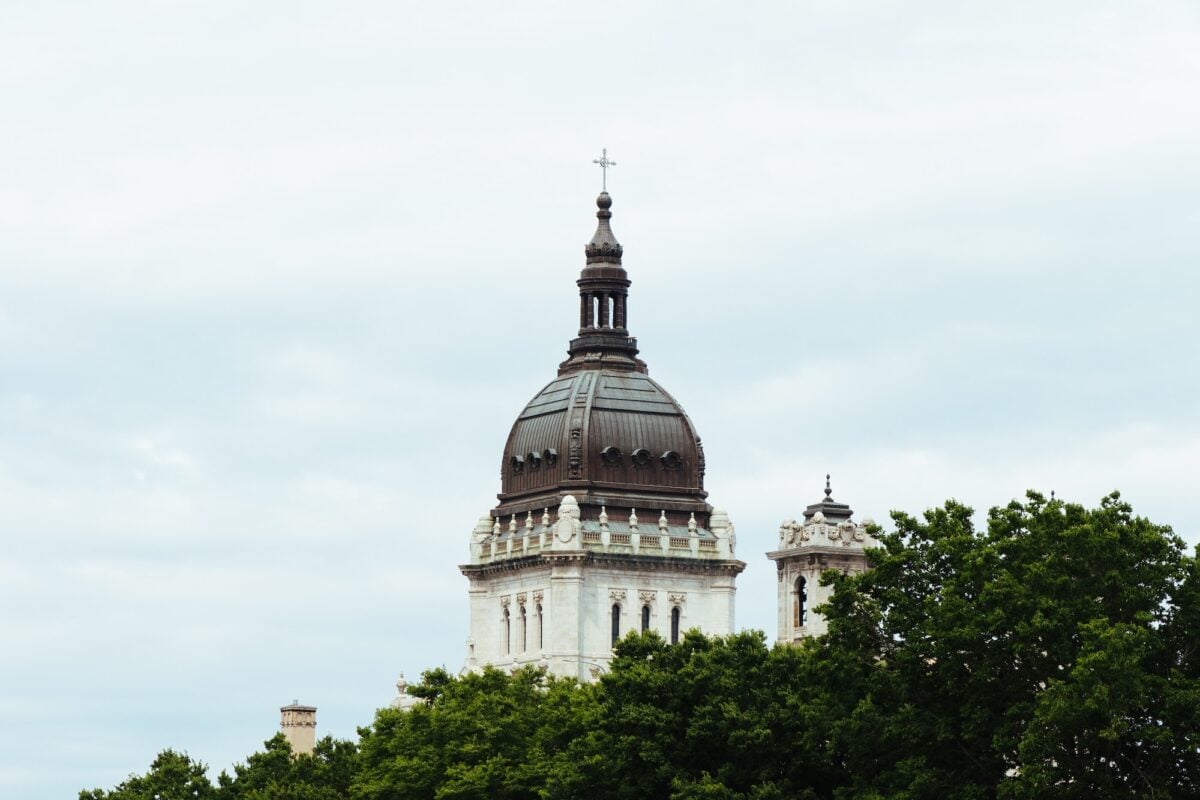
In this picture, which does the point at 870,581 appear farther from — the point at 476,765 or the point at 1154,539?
the point at 476,765

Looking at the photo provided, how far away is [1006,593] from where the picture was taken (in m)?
132

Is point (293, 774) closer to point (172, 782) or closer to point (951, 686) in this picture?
point (172, 782)

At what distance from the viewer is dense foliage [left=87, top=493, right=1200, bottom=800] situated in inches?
5059

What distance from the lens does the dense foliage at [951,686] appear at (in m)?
128

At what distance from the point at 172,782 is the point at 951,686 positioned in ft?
203

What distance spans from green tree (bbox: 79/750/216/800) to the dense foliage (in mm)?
35336

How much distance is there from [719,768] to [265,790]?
40854 mm

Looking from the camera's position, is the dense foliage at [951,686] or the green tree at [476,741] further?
the green tree at [476,741]

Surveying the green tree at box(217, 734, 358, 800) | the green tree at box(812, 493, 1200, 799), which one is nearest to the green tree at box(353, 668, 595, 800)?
the green tree at box(217, 734, 358, 800)

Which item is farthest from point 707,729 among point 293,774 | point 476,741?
point 293,774

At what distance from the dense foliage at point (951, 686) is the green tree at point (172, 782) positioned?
116 ft

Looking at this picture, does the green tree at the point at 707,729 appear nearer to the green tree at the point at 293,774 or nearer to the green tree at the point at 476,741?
the green tree at the point at 476,741

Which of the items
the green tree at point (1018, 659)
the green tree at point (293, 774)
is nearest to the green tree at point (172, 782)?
the green tree at point (293, 774)

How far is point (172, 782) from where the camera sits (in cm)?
18575
